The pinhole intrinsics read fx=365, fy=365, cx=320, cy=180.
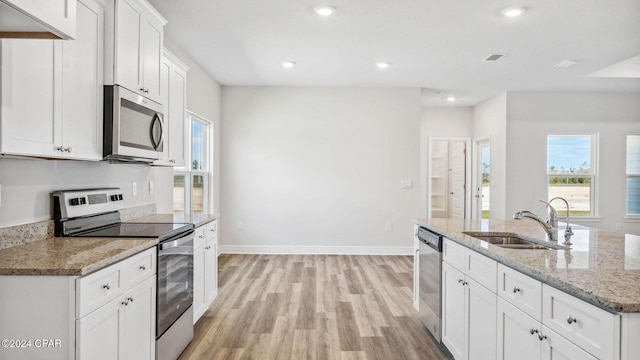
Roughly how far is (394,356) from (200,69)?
4.03m

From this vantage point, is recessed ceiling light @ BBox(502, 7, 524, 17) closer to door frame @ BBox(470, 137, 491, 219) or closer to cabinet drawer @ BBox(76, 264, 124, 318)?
cabinet drawer @ BBox(76, 264, 124, 318)

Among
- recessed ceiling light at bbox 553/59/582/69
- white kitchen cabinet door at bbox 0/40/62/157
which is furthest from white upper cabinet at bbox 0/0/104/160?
recessed ceiling light at bbox 553/59/582/69

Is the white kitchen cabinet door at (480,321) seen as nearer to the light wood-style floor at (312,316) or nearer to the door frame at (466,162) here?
the light wood-style floor at (312,316)

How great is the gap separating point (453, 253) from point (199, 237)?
186 cm

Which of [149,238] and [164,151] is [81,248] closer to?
[149,238]

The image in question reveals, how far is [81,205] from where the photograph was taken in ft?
7.50

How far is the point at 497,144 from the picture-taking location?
6.20 metres

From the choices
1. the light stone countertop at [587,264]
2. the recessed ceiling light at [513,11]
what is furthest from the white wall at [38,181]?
the recessed ceiling light at [513,11]

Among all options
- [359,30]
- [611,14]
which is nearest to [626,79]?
[611,14]

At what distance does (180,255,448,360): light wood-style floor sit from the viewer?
8.46 feet

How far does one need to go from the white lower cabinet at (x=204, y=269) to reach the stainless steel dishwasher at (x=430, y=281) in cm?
175

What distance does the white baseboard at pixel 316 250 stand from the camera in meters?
5.71

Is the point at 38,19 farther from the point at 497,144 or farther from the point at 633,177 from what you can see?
the point at 633,177

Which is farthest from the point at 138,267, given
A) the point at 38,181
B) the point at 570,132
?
the point at 570,132
